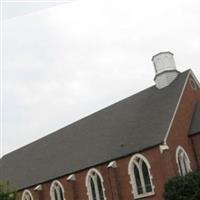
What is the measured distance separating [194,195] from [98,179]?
9039 mm

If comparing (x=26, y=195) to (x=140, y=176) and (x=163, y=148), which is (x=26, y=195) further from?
(x=163, y=148)

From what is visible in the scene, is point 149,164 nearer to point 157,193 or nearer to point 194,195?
point 157,193

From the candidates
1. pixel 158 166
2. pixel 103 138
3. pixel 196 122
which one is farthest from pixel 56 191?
pixel 196 122

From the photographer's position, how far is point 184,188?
2402cm

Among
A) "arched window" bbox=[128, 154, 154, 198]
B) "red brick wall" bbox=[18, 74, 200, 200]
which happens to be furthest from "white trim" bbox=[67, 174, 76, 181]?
"arched window" bbox=[128, 154, 154, 198]

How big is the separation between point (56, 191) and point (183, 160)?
11.2 m

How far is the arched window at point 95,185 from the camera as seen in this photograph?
31000 mm

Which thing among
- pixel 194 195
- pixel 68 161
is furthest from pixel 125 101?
pixel 194 195

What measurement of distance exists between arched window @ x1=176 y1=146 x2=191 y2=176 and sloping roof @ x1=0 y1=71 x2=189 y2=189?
1.74m

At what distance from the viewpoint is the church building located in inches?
1104

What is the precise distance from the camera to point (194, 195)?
78.1ft

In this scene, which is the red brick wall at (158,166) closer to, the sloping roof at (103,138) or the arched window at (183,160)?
the arched window at (183,160)

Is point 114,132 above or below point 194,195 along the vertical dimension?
above

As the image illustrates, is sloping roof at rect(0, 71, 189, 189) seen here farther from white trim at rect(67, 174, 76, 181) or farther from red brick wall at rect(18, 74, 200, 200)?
red brick wall at rect(18, 74, 200, 200)
